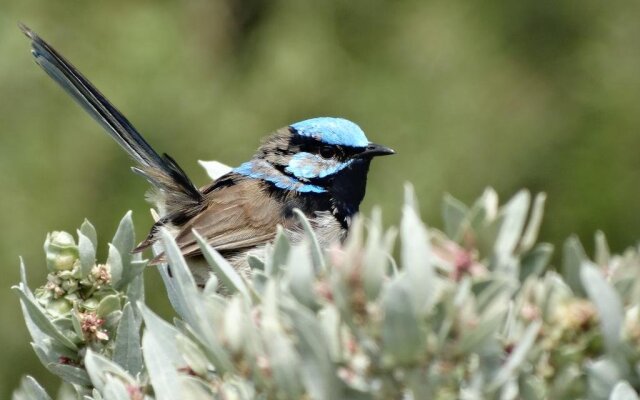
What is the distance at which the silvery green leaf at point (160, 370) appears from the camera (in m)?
1.44

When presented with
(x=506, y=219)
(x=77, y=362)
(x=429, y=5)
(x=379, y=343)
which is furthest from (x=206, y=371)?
(x=429, y=5)

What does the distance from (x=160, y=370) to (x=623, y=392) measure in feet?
2.02

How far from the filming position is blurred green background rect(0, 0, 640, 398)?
20.2ft

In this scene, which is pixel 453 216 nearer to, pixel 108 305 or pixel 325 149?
pixel 108 305

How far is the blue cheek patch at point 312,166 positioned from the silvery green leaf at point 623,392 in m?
2.66

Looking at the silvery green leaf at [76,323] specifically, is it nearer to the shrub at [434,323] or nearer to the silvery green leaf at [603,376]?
the shrub at [434,323]

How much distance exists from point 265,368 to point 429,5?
220 inches

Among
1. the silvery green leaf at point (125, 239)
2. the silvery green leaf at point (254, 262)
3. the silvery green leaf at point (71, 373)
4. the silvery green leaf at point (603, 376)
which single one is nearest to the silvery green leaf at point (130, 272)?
the silvery green leaf at point (125, 239)

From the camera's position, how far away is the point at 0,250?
19.9 ft

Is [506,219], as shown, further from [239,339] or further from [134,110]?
[134,110]

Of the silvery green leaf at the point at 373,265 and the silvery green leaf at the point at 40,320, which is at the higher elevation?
the silvery green leaf at the point at 373,265

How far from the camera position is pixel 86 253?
74.9 inches

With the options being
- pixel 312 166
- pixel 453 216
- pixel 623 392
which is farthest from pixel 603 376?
pixel 312 166

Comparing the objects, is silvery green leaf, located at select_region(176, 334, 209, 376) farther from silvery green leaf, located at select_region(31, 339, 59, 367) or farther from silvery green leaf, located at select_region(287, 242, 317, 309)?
silvery green leaf, located at select_region(31, 339, 59, 367)
